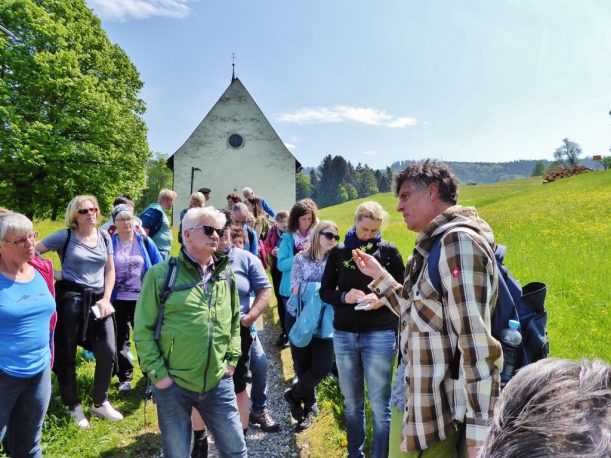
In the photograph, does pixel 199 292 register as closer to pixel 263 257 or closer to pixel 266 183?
pixel 263 257

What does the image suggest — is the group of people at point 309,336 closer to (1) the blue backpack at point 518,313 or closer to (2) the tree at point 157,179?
(1) the blue backpack at point 518,313

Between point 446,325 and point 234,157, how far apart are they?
84.7ft

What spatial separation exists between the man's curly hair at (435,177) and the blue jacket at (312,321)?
2108 mm

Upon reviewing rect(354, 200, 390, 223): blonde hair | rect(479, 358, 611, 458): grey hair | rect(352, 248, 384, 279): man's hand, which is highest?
rect(354, 200, 390, 223): blonde hair

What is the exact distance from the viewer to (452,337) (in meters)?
1.84

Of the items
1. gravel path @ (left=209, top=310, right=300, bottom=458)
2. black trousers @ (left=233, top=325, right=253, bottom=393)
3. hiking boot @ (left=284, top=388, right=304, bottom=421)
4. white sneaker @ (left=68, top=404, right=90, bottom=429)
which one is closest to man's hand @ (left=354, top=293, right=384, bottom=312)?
black trousers @ (left=233, top=325, right=253, bottom=393)

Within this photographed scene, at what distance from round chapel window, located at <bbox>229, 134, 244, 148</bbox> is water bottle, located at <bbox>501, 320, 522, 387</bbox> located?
26147mm

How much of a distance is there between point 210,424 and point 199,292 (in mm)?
920

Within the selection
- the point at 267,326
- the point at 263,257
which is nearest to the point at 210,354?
the point at 263,257

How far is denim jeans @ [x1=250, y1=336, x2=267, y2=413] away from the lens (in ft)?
13.3

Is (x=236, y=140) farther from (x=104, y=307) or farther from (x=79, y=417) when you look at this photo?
(x=79, y=417)

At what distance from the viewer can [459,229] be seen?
1.80 meters

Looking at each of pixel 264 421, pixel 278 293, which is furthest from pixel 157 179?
pixel 264 421

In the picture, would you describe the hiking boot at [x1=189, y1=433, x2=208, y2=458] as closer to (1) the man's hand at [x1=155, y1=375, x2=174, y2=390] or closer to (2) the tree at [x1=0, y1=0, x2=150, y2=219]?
(1) the man's hand at [x1=155, y1=375, x2=174, y2=390]
